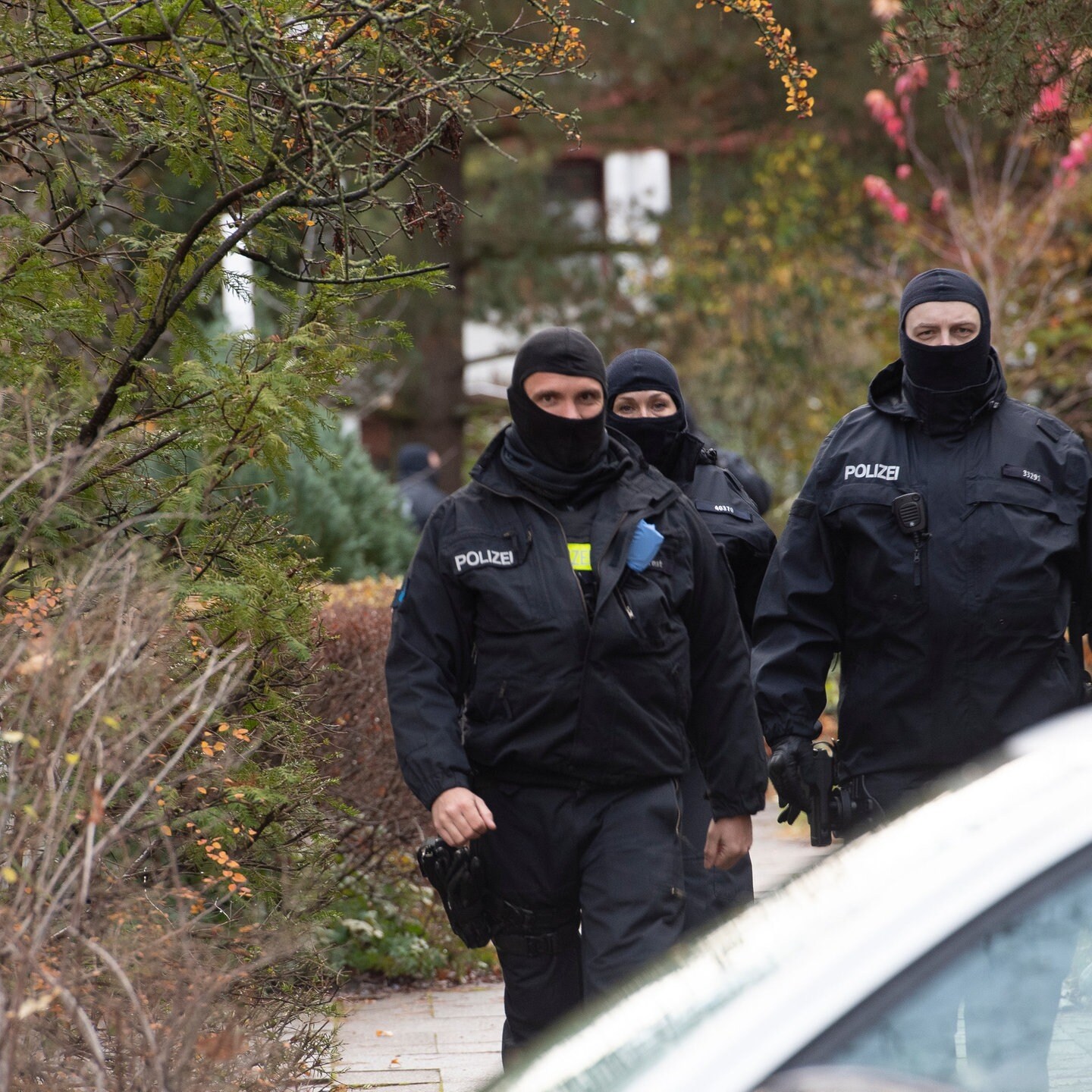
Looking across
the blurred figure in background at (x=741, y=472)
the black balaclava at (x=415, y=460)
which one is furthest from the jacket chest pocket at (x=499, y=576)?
the black balaclava at (x=415, y=460)

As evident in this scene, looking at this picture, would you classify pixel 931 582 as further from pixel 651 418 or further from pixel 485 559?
pixel 651 418

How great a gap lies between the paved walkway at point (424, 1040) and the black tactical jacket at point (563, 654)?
34.7 inches

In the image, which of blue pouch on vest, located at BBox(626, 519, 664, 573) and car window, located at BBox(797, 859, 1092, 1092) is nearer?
car window, located at BBox(797, 859, 1092, 1092)

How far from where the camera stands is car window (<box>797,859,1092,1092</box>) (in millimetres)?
1634

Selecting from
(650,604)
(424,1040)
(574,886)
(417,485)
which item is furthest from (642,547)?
(417,485)

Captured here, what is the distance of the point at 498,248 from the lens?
55.3 feet

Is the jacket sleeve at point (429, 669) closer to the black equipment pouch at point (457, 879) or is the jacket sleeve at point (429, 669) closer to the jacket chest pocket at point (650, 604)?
the black equipment pouch at point (457, 879)

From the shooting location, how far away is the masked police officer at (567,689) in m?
3.68

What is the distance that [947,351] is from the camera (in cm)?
417

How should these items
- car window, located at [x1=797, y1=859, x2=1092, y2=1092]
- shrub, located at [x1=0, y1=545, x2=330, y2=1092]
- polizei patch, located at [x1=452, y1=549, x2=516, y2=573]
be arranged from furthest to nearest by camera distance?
polizei patch, located at [x1=452, y1=549, x2=516, y2=573] < shrub, located at [x1=0, y1=545, x2=330, y2=1092] < car window, located at [x1=797, y1=859, x2=1092, y2=1092]

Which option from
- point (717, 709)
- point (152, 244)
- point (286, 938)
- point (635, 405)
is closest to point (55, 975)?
point (286, 938)

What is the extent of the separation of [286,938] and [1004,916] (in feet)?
5.44

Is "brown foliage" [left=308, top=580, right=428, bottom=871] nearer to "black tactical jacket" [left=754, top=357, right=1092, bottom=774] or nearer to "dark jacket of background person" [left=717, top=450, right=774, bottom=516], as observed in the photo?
"dark jacket of background person" [left=717, top=450, right=774, bottom=516]

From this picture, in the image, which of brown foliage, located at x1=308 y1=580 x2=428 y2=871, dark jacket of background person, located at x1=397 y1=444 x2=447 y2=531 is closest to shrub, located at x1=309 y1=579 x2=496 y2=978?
brown foliage, located at x1=308 y1=580 x2=428 y2=871
